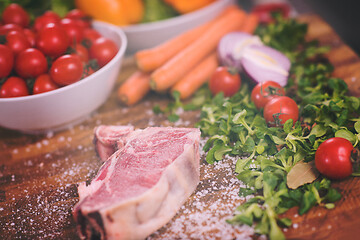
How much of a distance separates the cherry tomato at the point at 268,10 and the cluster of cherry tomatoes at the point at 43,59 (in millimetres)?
1338

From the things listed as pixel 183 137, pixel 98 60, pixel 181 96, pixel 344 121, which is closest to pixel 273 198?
pixel 183 137

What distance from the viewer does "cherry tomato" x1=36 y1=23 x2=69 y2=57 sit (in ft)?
5.32

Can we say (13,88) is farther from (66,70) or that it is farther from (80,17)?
(80,17)

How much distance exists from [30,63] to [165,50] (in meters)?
0.82

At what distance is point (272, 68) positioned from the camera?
1797mm

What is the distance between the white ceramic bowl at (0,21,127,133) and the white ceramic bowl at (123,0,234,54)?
42cm

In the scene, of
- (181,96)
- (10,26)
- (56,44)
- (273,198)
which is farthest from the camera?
(181,96)

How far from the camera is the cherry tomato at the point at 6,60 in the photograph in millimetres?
1531

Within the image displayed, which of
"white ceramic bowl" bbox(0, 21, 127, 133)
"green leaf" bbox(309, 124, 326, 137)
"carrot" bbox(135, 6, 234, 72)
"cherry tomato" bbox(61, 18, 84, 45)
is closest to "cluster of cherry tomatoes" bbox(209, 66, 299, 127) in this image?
"green leaf" bbox(309, 124, 326, 137)

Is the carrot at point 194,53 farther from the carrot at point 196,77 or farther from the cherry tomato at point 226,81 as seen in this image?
the cherry tomato at point 226,81

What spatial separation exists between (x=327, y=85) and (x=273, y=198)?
2.83 ft

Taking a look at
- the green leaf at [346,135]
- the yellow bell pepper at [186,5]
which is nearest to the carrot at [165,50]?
the yellow bell pepper at [186,5]

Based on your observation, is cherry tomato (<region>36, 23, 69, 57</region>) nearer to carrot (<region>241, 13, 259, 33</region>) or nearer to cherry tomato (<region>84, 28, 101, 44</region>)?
cherry tomato (<region>84, 28, 101, 44</region>)

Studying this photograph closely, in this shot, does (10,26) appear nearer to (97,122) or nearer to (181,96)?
(97,122)
